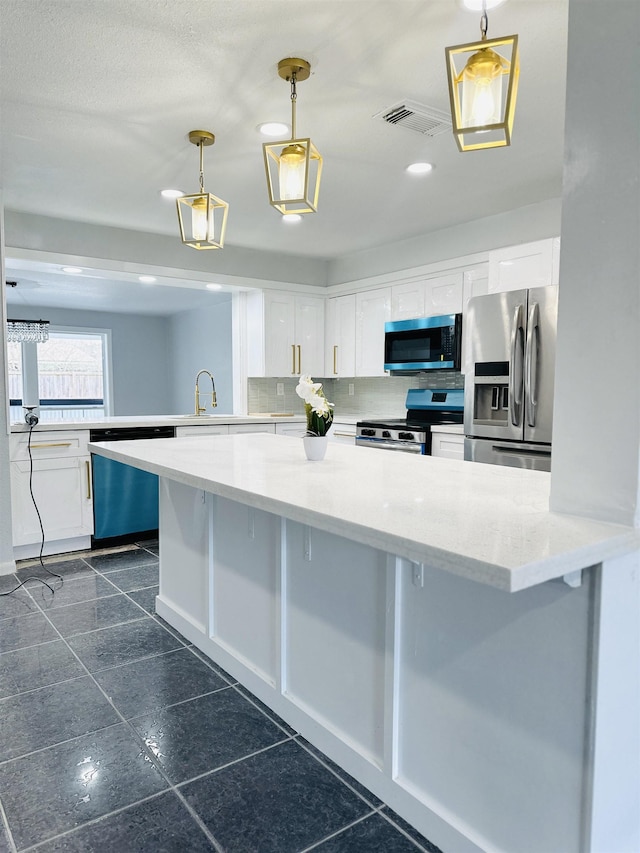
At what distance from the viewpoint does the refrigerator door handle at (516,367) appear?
11.3ft

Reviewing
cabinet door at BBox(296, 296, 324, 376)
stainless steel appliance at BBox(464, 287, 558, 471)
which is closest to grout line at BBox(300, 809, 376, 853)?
stainless steel appliance at BBox(464, 287, 558, 471)

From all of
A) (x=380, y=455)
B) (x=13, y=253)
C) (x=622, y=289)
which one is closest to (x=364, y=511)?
(x=622, y=289)

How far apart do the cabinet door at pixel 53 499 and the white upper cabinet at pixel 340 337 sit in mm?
2462

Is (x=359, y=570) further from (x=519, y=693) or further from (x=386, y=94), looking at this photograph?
(x=386, y=94)

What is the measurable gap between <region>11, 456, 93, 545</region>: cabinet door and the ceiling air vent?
120 inches

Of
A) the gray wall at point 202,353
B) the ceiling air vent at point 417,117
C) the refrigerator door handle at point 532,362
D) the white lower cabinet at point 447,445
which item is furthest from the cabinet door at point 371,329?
the gray wall at point 202,353

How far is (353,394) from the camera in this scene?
19.6ft

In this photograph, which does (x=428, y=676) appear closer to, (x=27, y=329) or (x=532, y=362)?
(x=532, y=362)

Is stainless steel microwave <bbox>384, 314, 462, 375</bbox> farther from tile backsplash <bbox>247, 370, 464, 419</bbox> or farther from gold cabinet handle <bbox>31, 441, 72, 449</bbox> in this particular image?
gold cabinet handle <bbox>31, 441, 72, 449</bbox>

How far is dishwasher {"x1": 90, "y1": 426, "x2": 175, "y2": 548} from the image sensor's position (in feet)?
14.1

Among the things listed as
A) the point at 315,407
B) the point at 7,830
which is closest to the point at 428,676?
the point at 315,407

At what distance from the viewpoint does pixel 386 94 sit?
2.46 m

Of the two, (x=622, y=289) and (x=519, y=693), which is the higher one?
(x=622, y=289)

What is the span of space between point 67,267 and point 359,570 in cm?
374
